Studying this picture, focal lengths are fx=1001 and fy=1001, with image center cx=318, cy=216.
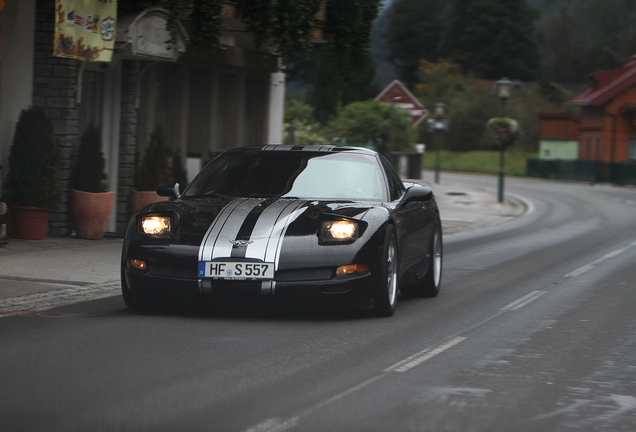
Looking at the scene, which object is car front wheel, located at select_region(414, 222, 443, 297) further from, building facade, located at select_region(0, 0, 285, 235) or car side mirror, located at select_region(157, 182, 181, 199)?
building facade, located at select_region(0, 0, 285, 235)

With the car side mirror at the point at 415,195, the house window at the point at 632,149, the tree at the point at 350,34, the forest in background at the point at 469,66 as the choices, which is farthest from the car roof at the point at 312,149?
the house window at the point at 632,149

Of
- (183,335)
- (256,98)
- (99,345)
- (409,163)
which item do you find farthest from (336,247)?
(409,163)

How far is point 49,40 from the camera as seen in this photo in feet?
45.3

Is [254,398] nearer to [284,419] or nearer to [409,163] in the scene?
[284,419]

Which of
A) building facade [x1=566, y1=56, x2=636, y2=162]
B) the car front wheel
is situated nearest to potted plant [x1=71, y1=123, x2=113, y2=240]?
the car front wheel

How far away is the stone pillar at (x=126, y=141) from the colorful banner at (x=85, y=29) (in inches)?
60.5

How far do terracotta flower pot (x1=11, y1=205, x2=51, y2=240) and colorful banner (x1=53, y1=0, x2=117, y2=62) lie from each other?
206 cm

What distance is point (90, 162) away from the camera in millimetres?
13938

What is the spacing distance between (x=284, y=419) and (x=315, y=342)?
2050 mm

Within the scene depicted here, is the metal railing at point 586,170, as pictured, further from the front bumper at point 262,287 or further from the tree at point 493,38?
the front bumper at point 262,287

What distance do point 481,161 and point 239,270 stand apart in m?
70.0

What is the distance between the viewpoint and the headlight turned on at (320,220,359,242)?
24.1 ft

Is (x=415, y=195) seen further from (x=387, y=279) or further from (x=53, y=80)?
(x=53, y=80)

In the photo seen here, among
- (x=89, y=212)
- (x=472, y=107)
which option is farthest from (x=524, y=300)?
(x=472, y=107)
